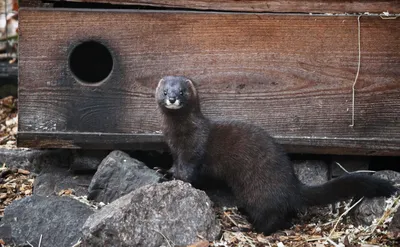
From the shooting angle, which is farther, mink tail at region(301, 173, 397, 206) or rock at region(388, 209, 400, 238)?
mink tail at region(301, 173, 397, 206)

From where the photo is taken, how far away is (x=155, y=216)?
460 cm

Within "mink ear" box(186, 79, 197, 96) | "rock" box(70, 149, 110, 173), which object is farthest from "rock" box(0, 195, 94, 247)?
"mink ear" box(186, 79, 197, 96)

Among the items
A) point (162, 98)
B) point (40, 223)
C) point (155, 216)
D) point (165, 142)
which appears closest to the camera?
point (155, 216)

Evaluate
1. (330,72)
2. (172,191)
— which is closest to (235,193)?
(172,191)

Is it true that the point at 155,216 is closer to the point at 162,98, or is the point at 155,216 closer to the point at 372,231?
the point at 162,98

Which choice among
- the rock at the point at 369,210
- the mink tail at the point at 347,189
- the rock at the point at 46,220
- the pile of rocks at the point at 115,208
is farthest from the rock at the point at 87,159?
the rock at the point at 369,210

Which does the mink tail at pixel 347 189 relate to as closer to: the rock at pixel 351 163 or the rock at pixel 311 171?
the rock at pixel 311 171

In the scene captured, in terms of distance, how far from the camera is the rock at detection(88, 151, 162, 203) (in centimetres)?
532

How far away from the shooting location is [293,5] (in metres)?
5.60

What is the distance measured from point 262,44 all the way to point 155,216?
1.61m

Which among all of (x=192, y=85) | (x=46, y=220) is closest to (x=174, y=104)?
(x=192, y=85)

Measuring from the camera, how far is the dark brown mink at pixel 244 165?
513 centimetres

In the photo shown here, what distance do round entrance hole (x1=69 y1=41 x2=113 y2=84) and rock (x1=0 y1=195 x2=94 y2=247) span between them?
4.96 ft

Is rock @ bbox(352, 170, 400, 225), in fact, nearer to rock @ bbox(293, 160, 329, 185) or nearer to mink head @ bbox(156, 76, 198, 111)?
rock @ bbox(293, 160, 329, 185)
